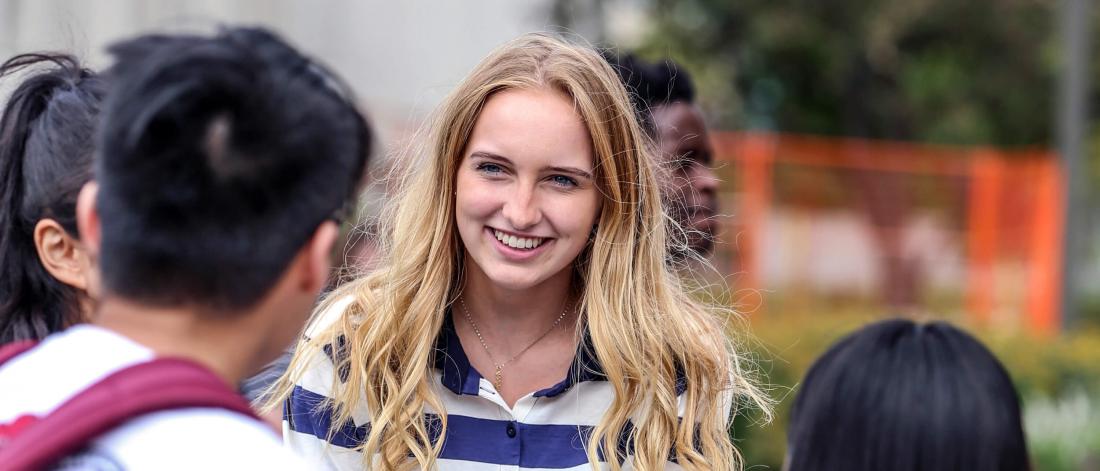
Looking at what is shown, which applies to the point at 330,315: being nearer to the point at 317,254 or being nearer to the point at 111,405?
the point at 317,254

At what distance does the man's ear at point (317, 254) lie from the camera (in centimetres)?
157

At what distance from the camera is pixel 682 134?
11.9 ft

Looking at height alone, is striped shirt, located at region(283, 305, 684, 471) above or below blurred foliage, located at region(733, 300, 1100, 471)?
above

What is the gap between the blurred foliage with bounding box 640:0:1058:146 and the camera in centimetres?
1577

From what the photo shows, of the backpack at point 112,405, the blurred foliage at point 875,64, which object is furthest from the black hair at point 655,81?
the blurred foliage at point 875,64

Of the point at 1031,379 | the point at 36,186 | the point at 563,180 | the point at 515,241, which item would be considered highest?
the point at 36,186

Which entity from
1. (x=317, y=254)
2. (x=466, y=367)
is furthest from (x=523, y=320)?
(x=317, y=254)

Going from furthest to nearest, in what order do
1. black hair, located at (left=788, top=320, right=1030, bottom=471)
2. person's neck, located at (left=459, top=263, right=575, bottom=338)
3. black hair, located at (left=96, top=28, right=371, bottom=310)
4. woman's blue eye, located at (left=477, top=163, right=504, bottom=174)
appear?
person's neck, located at (left=459, top=263, right=575, bottom=338) < woman's blue eye, located at (left=477, top=163, right=504, bottom=174) < black hair, located at (left=788, top=320, right=1030, bottom=471) < black hair, located at (left=96, top=28, right=371, bottom=310)

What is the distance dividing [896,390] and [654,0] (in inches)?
567

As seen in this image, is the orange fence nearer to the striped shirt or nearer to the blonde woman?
the blonde woman

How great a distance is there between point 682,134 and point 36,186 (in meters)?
1.92

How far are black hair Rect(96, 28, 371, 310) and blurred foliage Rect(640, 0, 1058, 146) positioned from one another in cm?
1397

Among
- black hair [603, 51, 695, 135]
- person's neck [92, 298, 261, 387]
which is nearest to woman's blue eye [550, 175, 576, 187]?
black hair [603, 51, 695, 135]

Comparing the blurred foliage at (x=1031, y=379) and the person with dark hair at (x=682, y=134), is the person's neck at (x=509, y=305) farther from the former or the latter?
the blurred foliage at (x=1031, y=379)
